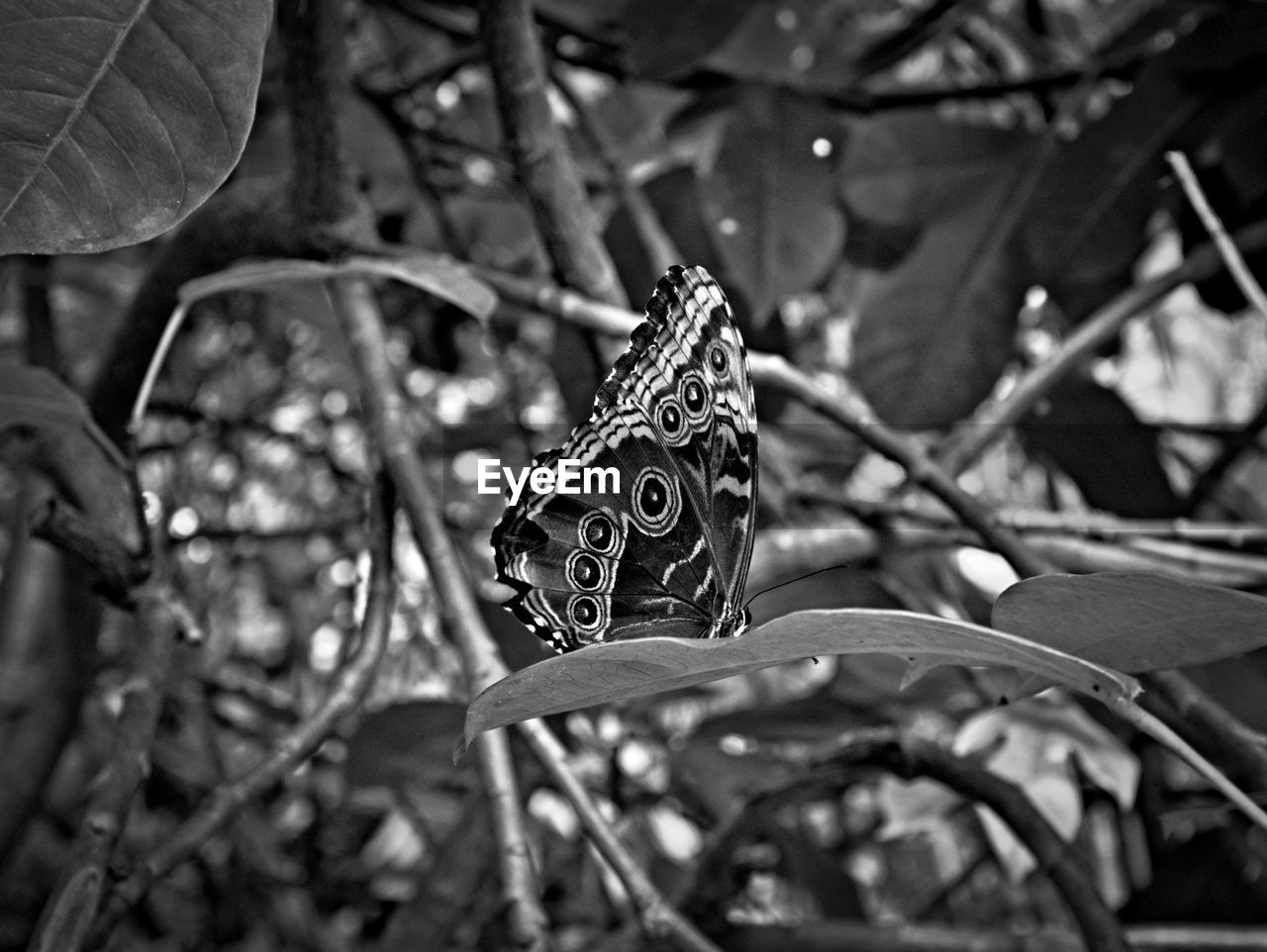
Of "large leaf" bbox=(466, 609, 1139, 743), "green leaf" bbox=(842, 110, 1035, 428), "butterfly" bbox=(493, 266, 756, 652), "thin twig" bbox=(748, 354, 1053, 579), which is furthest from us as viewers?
"green leaf" bbox=(842, 110, 1035, 428)

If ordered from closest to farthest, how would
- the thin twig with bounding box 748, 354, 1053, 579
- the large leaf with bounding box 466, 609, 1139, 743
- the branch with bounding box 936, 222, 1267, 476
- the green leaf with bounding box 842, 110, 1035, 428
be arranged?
the large leaf with bounding box 466, 609, 1139, 743 → the thin twig with bounding box 748, 354, 1053, 579 → the branch with bounding box 936, 222, 1267, 476 → the green leaf with bounding box 842, 110, 1035, 428

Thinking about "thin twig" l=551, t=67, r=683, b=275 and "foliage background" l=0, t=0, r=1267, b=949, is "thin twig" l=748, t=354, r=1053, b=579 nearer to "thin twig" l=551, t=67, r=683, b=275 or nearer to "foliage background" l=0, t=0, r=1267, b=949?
"foliage background" l=0, t=0, r=1267, b=949

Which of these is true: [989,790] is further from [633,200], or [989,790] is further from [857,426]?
[633,200]

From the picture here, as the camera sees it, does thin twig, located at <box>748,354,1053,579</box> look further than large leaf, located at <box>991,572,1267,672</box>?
Yes

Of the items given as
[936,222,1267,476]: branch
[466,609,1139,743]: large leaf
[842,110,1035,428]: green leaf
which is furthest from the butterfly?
[842,110,1035,428]: green leaf

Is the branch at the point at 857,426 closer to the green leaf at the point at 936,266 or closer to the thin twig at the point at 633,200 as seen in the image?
the thin twig at the point at 633,200

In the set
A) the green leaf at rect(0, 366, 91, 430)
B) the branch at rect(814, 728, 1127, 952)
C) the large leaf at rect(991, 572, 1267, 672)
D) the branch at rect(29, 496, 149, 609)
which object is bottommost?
the branch at rect(814, 728, 1127, 952)

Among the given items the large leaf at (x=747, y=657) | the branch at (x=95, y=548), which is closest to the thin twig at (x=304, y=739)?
the branch at (x=95, y=548)

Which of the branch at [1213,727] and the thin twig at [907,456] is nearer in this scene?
the branch at [1213,727]
